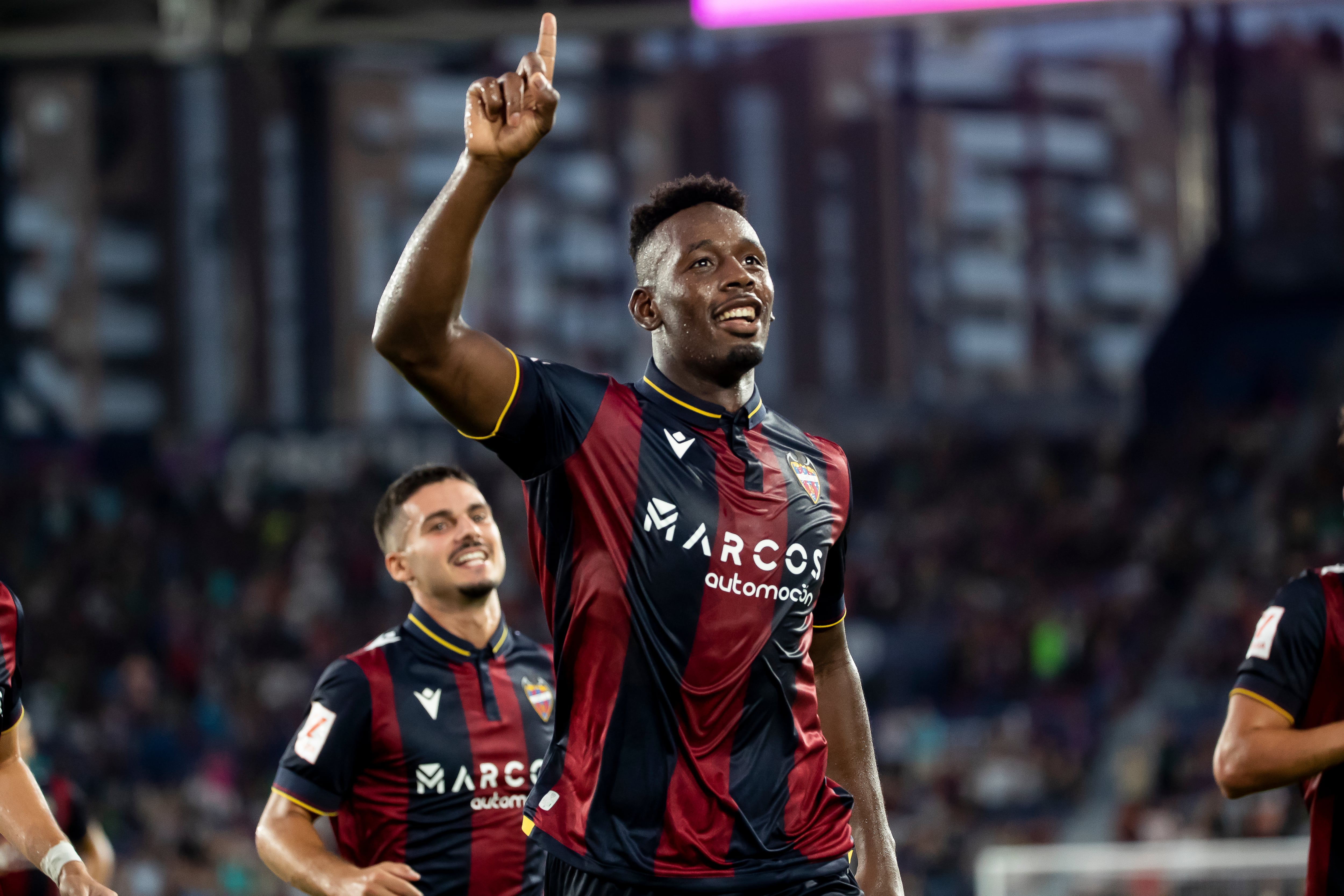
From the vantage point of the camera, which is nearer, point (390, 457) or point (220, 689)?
point (220, 689)

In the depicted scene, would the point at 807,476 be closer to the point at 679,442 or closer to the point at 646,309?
the point at 679,442

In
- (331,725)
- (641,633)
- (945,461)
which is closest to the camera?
(641,633)

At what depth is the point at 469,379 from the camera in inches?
103

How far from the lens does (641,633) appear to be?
2.80m

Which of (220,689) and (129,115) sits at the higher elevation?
(129,115)

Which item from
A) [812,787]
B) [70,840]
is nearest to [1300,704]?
[812,787]

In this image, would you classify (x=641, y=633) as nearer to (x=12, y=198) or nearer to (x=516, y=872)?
(x=516, y=872)

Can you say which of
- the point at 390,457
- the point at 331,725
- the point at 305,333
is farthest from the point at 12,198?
the point at 331,725

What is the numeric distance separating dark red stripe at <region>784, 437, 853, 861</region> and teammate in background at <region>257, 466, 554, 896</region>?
1.39m

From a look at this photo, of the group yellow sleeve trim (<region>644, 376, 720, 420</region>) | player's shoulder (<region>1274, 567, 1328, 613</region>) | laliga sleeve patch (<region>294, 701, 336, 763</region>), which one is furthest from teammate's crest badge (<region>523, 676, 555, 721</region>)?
player's shoulder (<region>1274, 567, 1328, 613</region>)

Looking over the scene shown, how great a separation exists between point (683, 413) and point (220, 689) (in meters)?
14.7

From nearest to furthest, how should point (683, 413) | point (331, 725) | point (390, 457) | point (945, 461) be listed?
point (683, 413) → point (331, 725) → point (945, 461) → point (390, 457)

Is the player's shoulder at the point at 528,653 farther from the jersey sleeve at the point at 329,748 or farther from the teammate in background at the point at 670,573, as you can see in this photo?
Result: the teammate in background at the point at 670,573

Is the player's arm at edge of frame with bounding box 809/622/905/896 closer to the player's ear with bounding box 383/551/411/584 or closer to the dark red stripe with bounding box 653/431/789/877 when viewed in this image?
the dark red stripe with bounding box 653/431/789/877
